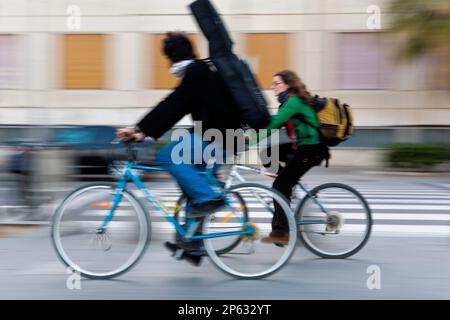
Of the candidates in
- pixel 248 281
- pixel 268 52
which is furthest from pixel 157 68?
pixel 248 281

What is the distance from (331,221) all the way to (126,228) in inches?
75.6

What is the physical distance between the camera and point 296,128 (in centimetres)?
617

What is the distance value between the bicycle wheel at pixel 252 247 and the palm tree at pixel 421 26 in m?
13.4

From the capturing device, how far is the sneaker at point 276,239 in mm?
5410

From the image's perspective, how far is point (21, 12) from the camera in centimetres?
2255

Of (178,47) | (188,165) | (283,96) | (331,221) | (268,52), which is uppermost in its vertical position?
(268,52)

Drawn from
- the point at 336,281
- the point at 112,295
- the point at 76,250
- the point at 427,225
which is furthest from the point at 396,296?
the point at 427,225

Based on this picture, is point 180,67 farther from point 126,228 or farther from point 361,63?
point 361,63

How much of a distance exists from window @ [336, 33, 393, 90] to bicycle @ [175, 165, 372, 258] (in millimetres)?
16517

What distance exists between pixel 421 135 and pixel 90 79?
10.8 meters

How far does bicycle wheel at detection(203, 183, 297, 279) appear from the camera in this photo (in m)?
5.27

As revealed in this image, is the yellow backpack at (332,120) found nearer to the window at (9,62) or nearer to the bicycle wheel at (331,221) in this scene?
the bicycle wheel at (331,221)

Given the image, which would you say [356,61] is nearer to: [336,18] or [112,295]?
[336,18]

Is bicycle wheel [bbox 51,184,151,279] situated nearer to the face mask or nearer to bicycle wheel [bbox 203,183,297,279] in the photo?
bicycle wheel [bbox 203,183,297,279]
